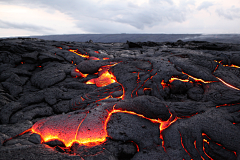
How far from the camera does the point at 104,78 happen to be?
5812 millimetres

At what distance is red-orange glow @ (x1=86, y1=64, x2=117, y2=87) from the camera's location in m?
5.62

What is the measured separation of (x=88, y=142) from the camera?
309 centimetres

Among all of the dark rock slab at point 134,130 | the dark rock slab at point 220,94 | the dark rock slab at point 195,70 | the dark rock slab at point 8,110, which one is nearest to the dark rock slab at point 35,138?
the dark rock slab at point 8,110

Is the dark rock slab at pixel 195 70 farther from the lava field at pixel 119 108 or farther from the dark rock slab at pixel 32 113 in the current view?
the dark rock slab at pixel 32 113

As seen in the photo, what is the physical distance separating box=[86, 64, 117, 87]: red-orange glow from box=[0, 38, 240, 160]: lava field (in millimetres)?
49

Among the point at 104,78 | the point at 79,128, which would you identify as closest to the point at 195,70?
the point at 104,78

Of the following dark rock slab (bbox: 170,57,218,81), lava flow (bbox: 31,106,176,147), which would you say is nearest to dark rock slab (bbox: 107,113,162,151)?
lava flow (bbox: 31,106,176,147)

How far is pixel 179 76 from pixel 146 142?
3.18 meters

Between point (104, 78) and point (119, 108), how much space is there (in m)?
2.32

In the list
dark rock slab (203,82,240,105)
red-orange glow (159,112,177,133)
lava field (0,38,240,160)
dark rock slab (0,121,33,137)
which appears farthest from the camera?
dark rock slab (203,82,240,105)

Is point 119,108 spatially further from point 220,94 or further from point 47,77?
point 47,77

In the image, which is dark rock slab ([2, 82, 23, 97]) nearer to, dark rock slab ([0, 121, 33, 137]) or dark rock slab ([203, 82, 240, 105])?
dark rock slab ([0, 121, 33, 137])

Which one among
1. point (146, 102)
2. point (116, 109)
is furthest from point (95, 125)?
point (146, 102)

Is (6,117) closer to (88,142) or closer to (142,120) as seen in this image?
(88,142)
